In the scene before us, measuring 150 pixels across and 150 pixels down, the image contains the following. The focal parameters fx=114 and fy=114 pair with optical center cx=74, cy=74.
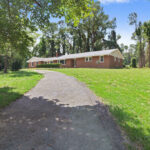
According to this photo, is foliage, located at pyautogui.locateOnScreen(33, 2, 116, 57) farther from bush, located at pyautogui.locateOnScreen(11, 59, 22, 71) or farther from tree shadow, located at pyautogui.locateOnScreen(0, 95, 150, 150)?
tree shadow, located at pyautogui.locateOnScreen(0, 95, 150, 150)

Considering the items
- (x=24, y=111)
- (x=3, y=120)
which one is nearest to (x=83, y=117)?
(x=24, y=111)

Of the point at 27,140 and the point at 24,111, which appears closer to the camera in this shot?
the point at 27,140

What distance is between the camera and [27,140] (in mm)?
2553

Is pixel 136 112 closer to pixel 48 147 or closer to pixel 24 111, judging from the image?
pixel 48 147

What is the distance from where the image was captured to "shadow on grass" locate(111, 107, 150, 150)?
2.37 metres

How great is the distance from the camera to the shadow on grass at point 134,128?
237cm

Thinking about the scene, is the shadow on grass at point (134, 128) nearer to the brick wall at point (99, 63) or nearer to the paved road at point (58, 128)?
the paved road at point (58, 128)

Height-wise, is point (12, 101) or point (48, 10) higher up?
point (48, 10)

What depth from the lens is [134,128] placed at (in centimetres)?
289

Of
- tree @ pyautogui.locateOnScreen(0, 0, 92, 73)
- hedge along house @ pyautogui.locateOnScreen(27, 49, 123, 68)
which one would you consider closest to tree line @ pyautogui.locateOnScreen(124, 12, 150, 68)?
hedge along house @ pyautogui.locateOnScreen(27, 49, 123, 68)

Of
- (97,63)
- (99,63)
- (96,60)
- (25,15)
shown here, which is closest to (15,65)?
(96,60)

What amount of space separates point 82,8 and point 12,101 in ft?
20.4

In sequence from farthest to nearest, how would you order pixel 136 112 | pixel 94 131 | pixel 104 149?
pixel 136 112
pixel 94 131
pixel 104 149

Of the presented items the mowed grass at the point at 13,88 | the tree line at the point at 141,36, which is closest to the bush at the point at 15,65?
the mowed grass at the point at 13,88
